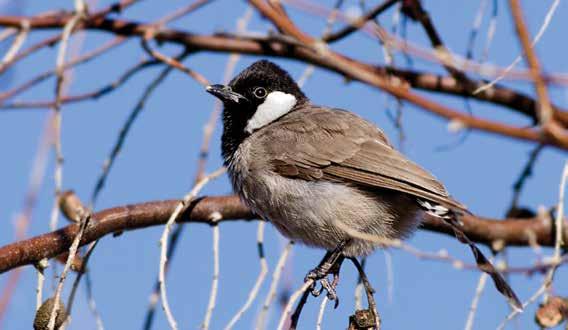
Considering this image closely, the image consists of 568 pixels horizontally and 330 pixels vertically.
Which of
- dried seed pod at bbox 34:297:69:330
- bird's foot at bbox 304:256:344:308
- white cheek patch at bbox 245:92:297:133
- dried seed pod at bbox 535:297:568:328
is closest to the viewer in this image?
dried seed pod at bbox 535:297:568:328

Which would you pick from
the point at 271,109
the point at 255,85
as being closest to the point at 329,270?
the point at 271,109

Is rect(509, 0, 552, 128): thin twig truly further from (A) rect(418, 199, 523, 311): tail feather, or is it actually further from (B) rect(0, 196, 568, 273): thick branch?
(B) rect(0, 196, 568, 273): thick branch

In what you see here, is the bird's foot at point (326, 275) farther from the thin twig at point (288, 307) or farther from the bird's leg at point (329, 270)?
the thin twig at point (288, 307)

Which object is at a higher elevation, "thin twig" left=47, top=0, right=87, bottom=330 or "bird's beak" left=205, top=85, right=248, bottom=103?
"bird's beak" left=205, top=85, right=248, bottom=103

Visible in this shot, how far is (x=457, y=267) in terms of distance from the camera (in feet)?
5.75

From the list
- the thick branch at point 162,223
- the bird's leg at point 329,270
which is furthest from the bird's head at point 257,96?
the bird's leg at point 329,270

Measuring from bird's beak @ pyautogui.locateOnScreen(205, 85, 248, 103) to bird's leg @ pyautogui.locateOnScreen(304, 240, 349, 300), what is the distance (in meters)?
1.05

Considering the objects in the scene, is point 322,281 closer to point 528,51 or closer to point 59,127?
point 59,127

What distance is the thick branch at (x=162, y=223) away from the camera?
3.15 m

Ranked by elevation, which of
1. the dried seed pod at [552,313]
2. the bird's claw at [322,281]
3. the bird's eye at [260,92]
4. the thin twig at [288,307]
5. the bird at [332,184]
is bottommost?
the dried seed pod at [552,313]

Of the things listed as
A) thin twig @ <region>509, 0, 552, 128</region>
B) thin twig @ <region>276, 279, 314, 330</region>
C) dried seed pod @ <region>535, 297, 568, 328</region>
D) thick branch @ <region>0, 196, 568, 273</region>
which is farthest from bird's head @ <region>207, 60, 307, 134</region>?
thin twig @ <region>509, 0, 552, 128</region>

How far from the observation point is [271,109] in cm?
473

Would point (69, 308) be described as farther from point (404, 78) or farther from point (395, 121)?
point (404, 78)

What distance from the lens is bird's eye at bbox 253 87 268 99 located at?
4711 millimetres
